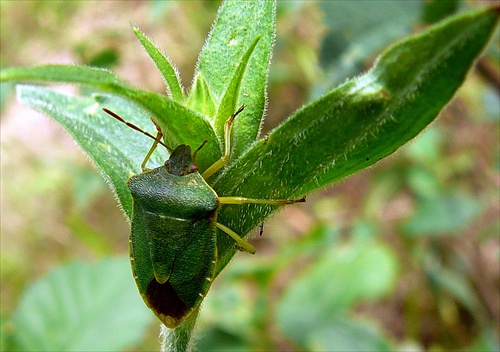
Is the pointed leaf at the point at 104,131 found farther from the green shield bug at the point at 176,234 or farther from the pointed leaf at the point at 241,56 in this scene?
the pointed leaf at the point at 241,56

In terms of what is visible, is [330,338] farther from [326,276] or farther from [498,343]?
[498,343]

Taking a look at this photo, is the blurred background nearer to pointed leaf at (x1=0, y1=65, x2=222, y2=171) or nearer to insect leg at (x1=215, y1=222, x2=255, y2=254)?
insect leg at (x1=215, y1=222, x2=255, y2=254)

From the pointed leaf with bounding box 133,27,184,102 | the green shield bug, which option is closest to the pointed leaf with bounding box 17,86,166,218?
the green shield bug

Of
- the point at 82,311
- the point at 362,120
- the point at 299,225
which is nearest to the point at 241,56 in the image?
the point at 362,120

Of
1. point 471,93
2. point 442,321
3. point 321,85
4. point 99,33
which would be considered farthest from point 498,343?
point 99,33

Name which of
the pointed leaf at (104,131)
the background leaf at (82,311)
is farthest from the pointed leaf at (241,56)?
the background leaf at (82,311)

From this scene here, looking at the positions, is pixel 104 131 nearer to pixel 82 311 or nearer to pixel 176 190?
pixel 176 190
